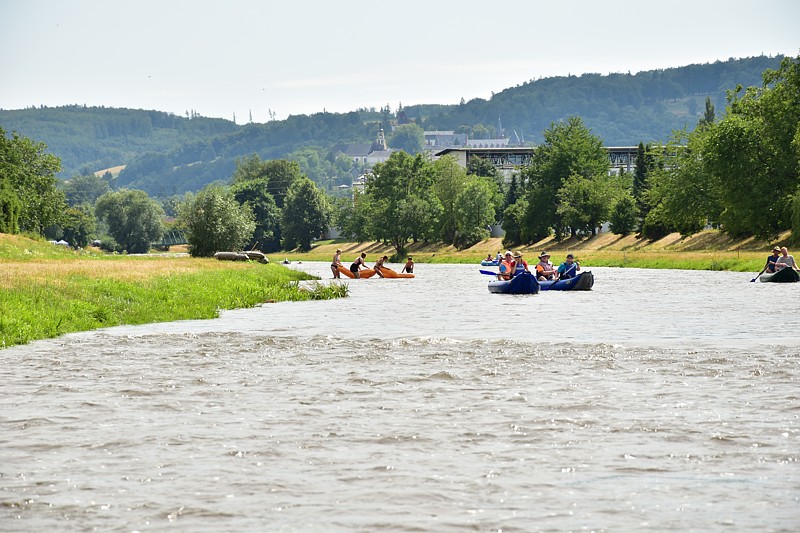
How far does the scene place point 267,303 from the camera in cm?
4009

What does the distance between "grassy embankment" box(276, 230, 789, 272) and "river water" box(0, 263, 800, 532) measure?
40.3m

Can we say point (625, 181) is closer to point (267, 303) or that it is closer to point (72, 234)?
point (72, 234)

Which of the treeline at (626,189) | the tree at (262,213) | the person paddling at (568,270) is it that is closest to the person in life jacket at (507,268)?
the person paddling at (568,270)

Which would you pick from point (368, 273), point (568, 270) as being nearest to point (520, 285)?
point (568, 270)

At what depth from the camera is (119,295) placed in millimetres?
33000

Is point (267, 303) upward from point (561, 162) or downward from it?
downward

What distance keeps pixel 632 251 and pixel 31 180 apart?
183 feet

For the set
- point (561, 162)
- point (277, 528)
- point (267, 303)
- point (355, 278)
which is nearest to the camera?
point (277, 528)

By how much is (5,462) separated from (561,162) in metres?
110

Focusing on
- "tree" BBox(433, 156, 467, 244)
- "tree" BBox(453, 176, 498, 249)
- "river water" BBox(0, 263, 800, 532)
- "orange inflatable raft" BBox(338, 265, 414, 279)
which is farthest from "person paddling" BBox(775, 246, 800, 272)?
"tree" BBox(433, 156, 467, 244)

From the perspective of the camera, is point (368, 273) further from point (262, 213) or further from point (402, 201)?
point (262, 213)

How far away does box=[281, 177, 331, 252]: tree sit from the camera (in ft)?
524

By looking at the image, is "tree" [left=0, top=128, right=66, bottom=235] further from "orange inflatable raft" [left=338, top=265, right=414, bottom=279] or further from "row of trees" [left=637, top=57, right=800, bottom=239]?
"row of trees" [left=637, top=57, right=800, bottom=239]

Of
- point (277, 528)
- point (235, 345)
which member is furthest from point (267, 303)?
point (277, 528)
